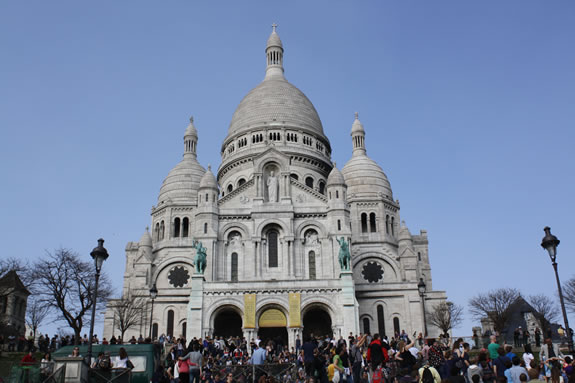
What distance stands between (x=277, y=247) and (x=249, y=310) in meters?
7.83

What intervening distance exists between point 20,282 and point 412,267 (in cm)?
3187

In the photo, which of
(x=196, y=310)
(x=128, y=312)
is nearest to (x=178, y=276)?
(x=128, y=312)

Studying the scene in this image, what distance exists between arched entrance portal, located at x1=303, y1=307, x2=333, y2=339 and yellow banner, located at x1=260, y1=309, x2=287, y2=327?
11.5 feet

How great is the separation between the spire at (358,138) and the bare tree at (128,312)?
91.6ft

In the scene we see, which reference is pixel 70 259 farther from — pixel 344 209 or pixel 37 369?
pixel 37 369

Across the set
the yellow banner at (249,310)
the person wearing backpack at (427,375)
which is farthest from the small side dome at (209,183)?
the person wearing backpack at (427,375)

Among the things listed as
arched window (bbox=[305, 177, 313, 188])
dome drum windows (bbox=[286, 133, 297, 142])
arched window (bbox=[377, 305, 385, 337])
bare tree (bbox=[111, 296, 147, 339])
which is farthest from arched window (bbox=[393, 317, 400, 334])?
dome drum windows (bbox=[286, 133, 297, 142])

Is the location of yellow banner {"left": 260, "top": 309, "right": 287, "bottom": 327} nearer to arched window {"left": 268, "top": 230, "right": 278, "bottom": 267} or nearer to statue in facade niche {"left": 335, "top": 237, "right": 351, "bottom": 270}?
statue in facade niche {"left": 335, "top": 237, "right": 351, "bottom": 270}

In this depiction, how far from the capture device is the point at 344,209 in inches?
1954

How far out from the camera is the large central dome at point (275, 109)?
65688 millimetres

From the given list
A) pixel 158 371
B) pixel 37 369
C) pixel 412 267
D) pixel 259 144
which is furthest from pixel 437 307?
pixel 37 369

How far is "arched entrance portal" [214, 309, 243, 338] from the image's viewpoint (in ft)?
151

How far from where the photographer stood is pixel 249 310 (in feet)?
141

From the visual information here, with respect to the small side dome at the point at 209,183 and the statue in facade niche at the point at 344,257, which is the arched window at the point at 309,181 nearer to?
the small side dome at the point at 209,183
